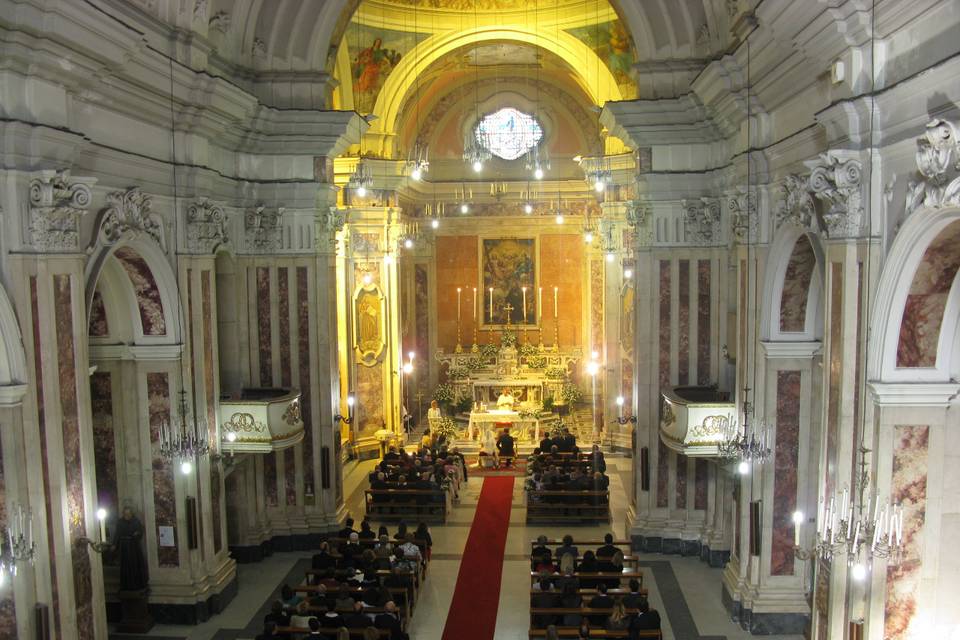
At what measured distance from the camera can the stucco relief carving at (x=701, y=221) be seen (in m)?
14.3

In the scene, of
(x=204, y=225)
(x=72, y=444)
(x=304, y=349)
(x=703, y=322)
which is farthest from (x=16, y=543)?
(x=703, y=322)

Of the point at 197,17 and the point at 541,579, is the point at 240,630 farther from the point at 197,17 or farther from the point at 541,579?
the point at 197,17

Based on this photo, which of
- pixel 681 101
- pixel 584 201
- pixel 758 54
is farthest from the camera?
pixel 584 201

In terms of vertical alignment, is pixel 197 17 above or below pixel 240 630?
above

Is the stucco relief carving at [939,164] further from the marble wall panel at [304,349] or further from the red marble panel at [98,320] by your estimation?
the marble wall panel at [304,349]

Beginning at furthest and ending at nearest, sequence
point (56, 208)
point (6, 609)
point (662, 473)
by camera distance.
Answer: point (662, 473) → point (56, 208) → point (6, 609)

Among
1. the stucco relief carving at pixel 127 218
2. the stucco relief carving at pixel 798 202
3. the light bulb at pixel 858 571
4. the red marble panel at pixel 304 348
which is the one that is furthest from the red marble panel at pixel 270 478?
the light bulb at pixel 858 571

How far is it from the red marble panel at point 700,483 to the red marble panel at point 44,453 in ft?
33.0

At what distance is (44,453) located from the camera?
27.6 feet

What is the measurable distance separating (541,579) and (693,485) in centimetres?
405

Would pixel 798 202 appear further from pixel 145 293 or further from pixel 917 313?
pixel 145 293

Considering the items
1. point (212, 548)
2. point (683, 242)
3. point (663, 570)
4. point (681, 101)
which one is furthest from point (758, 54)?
point (212, 548)

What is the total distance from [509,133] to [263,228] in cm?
1412

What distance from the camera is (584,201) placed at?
26.8 metres
